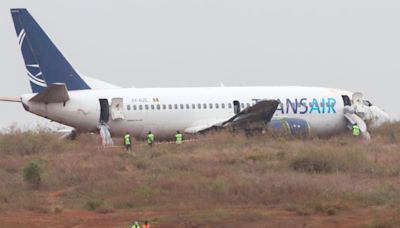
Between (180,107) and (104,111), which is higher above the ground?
(180,107)

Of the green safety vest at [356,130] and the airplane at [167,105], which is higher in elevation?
the airplane at [167,105]

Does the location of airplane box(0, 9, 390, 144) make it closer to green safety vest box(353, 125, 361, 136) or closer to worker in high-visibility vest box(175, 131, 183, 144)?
green safety vest box(353, 125, 361, 136)

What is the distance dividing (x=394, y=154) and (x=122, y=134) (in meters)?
13.0

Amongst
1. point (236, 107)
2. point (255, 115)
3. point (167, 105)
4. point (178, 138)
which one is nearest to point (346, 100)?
point (236, 107)

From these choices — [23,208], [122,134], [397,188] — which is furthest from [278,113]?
[23,208]

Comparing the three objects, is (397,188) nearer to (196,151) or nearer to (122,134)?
(196,151)

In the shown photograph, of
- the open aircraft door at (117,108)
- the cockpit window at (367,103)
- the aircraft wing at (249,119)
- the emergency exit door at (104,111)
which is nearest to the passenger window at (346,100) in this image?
the cockpit window at (367,103)

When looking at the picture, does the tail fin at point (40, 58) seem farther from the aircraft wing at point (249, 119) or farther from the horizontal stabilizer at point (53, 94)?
the aircraft wing at point (249, 119)

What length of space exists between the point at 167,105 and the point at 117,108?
9.74 ft

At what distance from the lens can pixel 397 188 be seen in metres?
30.9

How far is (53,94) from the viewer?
1751 inches

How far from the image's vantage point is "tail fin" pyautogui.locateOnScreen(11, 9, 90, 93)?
1821 inches

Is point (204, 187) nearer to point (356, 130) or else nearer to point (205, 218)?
point (205, 218)

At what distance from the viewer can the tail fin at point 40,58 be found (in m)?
46.2
